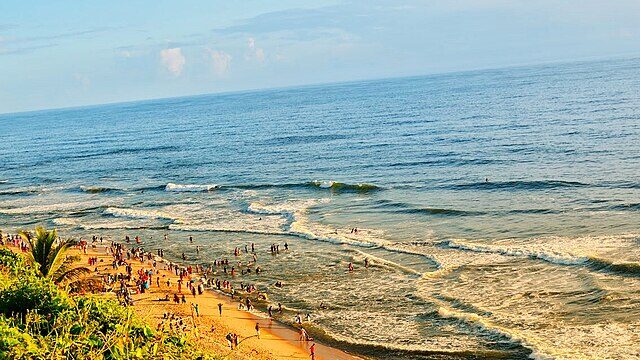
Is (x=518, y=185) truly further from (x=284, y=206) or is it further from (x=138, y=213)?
(x=138, y=213)

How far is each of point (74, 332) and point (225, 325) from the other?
1932cm

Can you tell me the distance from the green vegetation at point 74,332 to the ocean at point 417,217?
15.5m

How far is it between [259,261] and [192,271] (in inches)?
173

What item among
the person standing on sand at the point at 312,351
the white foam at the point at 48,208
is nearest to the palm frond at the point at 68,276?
the person standing on sand at the point at 312,351

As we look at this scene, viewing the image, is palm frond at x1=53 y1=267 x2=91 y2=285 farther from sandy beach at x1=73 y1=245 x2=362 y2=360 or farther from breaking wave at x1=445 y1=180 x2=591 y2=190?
breaking wave at x1=445 y1=180 x2=591 y2=190

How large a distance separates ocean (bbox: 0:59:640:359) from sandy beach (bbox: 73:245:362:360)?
157cm

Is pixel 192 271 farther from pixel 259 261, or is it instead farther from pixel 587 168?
pixel 587 168

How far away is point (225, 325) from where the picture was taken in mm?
30453

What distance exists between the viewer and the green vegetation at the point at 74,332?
10.2 metres

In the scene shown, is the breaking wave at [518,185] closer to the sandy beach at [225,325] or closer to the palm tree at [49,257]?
the sandy beach at [225,325]

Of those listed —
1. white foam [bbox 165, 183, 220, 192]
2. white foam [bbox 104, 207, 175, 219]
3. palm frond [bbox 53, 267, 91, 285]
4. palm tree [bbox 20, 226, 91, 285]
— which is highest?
palm tree [bbox 20, 226, 91, 285]

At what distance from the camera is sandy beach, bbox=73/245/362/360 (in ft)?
87.4

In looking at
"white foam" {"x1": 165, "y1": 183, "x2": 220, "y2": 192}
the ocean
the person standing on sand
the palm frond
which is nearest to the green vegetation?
the palm frond

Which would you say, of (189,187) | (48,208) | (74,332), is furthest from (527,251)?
(48,208)
